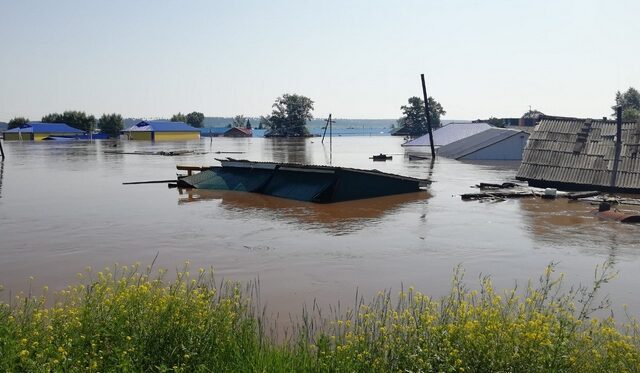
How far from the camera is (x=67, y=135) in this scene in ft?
387

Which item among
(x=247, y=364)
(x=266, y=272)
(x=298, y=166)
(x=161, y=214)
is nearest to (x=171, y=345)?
(x=247, y=364)

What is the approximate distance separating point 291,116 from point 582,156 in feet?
423

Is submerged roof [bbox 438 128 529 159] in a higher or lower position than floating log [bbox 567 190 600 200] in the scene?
higher

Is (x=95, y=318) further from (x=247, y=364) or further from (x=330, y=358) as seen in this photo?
(x=330, y=358)

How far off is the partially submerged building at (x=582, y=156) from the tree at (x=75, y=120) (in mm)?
118438

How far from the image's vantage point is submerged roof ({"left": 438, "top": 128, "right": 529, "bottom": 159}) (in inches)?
2066

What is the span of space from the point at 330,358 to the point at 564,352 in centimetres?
236

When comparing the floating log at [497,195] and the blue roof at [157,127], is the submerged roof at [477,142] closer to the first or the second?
the floating log at [497,195]

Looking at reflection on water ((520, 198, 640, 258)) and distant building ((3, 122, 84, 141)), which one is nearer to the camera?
reflection on water ((520, 198, 640, 258))

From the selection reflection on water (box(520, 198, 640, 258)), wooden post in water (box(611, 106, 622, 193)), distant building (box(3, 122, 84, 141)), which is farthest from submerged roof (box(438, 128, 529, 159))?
distant building (box(3, 122, 84, 141))

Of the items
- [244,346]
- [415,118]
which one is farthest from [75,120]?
[244,346]

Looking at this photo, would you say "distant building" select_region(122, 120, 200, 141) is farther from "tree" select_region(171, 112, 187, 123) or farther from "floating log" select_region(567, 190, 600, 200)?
"floating log" select_region(567, 190, 600, 200)

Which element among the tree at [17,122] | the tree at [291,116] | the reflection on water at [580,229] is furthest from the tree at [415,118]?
the reflection on water at [580,229]

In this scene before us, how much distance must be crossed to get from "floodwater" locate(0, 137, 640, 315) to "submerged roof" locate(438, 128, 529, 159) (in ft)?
94.5
